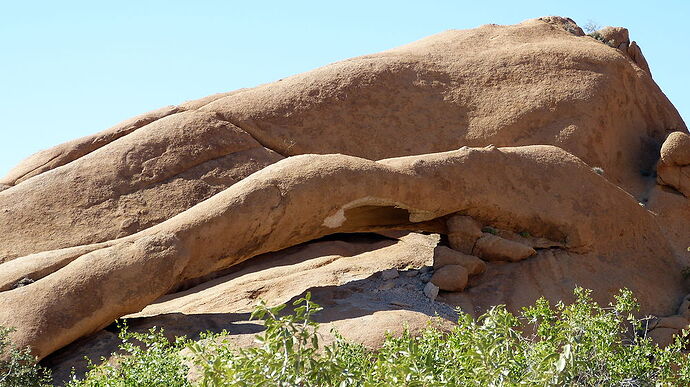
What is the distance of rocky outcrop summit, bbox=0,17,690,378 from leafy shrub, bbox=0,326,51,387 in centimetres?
25

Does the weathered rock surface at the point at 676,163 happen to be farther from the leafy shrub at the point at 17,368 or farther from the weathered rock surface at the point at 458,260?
the leafy shrub at the point at 17,368

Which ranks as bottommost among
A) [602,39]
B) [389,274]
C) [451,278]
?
[451,278]

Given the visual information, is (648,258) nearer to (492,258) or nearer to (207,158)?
(492,258)

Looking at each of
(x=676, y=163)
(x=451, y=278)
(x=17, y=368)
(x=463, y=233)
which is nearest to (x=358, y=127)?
(x=463, y=233)

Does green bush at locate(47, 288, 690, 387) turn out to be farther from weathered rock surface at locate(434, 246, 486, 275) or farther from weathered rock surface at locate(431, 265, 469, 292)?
weathered rock surface at locate(434, 246, 486, 275)

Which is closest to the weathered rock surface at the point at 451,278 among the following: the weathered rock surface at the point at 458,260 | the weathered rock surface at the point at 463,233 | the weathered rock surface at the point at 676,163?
the weathered rock surface at the point at 458,260

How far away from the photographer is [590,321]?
881cm

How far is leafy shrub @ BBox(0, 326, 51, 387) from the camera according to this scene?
1084 cm

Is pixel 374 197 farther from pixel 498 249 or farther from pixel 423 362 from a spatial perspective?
pixel 423 362

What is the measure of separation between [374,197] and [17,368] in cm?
511

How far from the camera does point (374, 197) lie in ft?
44.2

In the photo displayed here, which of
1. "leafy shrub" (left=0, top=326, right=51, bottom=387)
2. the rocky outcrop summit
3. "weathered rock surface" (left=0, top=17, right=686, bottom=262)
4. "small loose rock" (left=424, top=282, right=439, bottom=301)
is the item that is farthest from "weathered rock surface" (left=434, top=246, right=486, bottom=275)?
"leafy shrub" (left=0, top=326, right=51, bottom=387)

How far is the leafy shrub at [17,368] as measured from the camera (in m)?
10.8

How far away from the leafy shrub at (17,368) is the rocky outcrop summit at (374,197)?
0.25 metres
